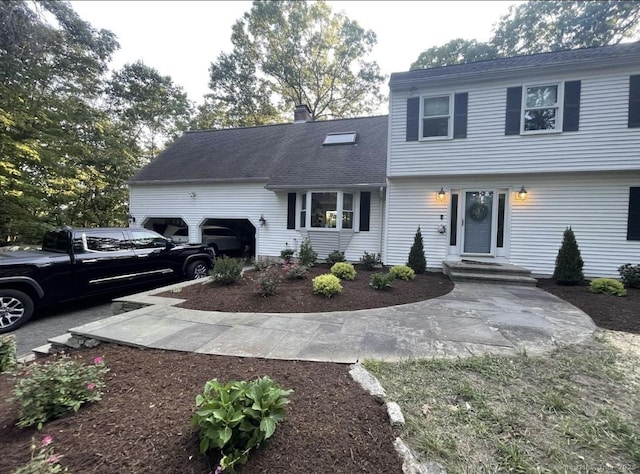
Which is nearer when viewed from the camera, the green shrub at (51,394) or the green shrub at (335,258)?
the green shrub at (51,394)

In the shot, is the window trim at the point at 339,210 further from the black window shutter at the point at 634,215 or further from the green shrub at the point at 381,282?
the black window shutter at the point at 634,215

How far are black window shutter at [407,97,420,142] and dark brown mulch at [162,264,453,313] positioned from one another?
446 centimetres

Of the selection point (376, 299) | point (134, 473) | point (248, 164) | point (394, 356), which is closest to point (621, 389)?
point (394, 356)

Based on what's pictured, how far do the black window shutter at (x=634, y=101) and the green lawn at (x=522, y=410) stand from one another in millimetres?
6981

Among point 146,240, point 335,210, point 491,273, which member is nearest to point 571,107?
point 491,273

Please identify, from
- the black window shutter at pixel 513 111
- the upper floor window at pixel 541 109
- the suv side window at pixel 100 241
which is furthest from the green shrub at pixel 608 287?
the suv side window at pixel 100 241

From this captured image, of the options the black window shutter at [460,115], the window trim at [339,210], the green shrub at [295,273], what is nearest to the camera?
the green shrub at [295,273]

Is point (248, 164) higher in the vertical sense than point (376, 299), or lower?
higher

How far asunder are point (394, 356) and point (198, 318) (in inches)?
113

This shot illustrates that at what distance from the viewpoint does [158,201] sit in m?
12.0

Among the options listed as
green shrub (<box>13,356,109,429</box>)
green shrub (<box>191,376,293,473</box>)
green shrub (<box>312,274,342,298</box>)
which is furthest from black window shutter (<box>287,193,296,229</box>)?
green shrub (<box>191,376,293,473</box>)

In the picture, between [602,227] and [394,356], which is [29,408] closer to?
[394,356]

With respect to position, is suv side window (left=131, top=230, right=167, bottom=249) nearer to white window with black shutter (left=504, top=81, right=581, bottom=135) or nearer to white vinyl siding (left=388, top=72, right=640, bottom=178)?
white vinyl siding (left=388, top=72, right=640, bottom=178)

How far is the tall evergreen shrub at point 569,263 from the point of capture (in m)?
6.89
